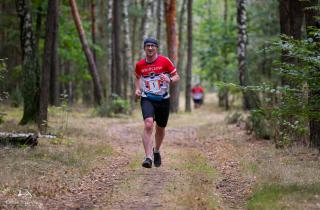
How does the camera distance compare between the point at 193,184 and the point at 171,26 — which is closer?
the point at 193,184

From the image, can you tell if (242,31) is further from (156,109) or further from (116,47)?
(156,109)

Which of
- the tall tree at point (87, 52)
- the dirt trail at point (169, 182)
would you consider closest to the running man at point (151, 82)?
the dirt trail at point (169, 182)

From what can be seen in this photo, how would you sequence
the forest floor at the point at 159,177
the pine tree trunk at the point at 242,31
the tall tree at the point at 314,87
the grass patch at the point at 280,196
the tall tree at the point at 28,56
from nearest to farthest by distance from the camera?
the grass patch at the point at 280,196
the forest floor at the point at 159,177
the tall tree at the point at 314,87
the tall tree at the point at 28,56
the pine tree trunk at the point at 242,31

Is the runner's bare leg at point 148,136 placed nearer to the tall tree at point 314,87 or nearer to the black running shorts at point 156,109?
the black running shorts at point 156,109

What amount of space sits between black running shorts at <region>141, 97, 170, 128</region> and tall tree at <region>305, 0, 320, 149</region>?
271cm

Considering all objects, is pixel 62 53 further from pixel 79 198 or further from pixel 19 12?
pixel 79 198

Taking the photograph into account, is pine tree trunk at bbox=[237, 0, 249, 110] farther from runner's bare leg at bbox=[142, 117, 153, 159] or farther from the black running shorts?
runner's bare leg at bbox=[142, 117, 153, 159]

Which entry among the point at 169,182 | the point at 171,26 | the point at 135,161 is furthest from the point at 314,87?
the point at 171,26

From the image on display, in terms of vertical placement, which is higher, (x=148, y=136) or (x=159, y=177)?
(x=148, y=136)

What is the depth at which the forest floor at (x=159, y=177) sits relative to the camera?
7.54 metres

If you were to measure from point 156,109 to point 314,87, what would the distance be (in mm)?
3118

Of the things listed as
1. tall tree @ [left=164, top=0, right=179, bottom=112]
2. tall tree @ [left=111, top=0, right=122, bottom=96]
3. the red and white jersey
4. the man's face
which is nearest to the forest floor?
the red and white jersey

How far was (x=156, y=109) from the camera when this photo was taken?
33.2ft

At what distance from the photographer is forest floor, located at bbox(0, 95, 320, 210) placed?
24.7 feet
